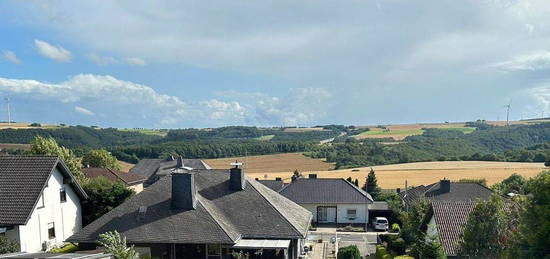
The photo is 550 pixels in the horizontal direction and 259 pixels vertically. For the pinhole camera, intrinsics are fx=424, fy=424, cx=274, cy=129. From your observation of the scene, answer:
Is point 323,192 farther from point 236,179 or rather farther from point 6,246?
point 6,246

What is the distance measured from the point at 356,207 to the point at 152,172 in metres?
43.0

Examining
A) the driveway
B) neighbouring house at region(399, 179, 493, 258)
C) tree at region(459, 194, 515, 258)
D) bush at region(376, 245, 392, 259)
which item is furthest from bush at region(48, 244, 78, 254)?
tree at region(459, 194, 515, 258)

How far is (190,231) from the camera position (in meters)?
24.5

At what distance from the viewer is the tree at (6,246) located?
23.8 metres

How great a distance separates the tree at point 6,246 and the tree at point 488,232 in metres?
24.5

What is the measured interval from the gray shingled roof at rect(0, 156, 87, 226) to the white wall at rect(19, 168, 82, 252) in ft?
2.98

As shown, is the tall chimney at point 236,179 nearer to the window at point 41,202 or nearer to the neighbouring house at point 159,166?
the window at point 41,202

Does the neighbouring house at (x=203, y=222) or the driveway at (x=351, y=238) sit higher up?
the neighbouring house at (x=203, y=222)

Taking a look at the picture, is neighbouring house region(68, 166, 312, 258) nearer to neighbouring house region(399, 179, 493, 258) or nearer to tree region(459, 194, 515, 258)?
neighbouring house region(399, 179, 493, 258)

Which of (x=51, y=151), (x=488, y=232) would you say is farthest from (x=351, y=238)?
(x=51, y=151)

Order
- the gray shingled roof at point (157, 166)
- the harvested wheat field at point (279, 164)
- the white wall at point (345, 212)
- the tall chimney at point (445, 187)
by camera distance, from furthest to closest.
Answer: the harvested wheat field at point (279, 164) → the gray shingled roof at point (157, 166) → the white wall at point (345, 212) → the tall chimney at point (445, 187)

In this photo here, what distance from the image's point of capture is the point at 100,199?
114ft

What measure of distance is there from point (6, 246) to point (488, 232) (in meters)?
25.6

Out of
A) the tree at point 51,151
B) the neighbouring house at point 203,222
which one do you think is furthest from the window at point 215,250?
the tree at point 51,151
